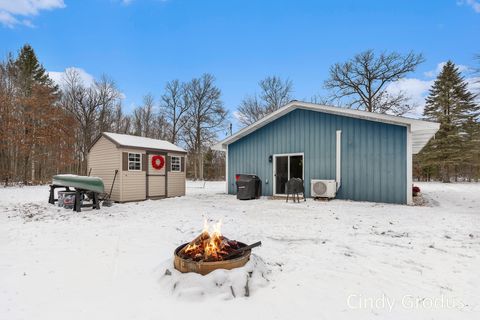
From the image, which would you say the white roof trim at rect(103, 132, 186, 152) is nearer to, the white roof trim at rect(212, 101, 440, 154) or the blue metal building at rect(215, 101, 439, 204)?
the white roof trim at rect(212, 101, 440, 154)

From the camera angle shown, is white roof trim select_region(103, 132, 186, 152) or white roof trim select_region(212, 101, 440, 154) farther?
white roof trim select_region(103, 132, 186, 152)

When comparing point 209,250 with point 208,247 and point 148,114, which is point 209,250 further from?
point 148,114

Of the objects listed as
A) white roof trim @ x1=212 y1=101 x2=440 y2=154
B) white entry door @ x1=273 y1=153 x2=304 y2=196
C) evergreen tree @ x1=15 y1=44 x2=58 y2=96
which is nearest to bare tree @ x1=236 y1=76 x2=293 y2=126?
white roof trim @ x1=212 y1=101 x2=440 y2=154

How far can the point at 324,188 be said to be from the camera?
378 inches

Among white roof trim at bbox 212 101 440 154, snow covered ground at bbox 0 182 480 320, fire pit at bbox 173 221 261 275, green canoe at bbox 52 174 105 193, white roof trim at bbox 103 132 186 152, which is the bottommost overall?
snow covered ground at bbox 0 182 480 320

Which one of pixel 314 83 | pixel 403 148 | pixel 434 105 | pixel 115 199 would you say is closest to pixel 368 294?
pixel 403 148

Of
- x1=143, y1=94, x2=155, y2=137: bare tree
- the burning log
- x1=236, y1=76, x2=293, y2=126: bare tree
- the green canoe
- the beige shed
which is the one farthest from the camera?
x1=143, y1=94, x2=155, y2=137: bare tree

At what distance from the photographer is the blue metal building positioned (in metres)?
8.70

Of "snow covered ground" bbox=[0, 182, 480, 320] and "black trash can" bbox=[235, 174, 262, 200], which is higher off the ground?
"black trash can" bbox=[235, 174, 262, 200]

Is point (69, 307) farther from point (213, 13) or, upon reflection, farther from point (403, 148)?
point (213, 13)

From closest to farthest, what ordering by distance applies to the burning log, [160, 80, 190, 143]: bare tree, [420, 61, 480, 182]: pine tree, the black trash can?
the burning log < the black trash can < [420, 61, 480, 182]: pine tree < [160, 80, 190, 143]: bare tree

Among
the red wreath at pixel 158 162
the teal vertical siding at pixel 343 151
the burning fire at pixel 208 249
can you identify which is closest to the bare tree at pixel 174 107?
the teal vertical siding at pixel 343 151

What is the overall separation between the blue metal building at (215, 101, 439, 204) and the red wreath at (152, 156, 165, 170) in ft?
11.6

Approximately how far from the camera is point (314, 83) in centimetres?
2638
